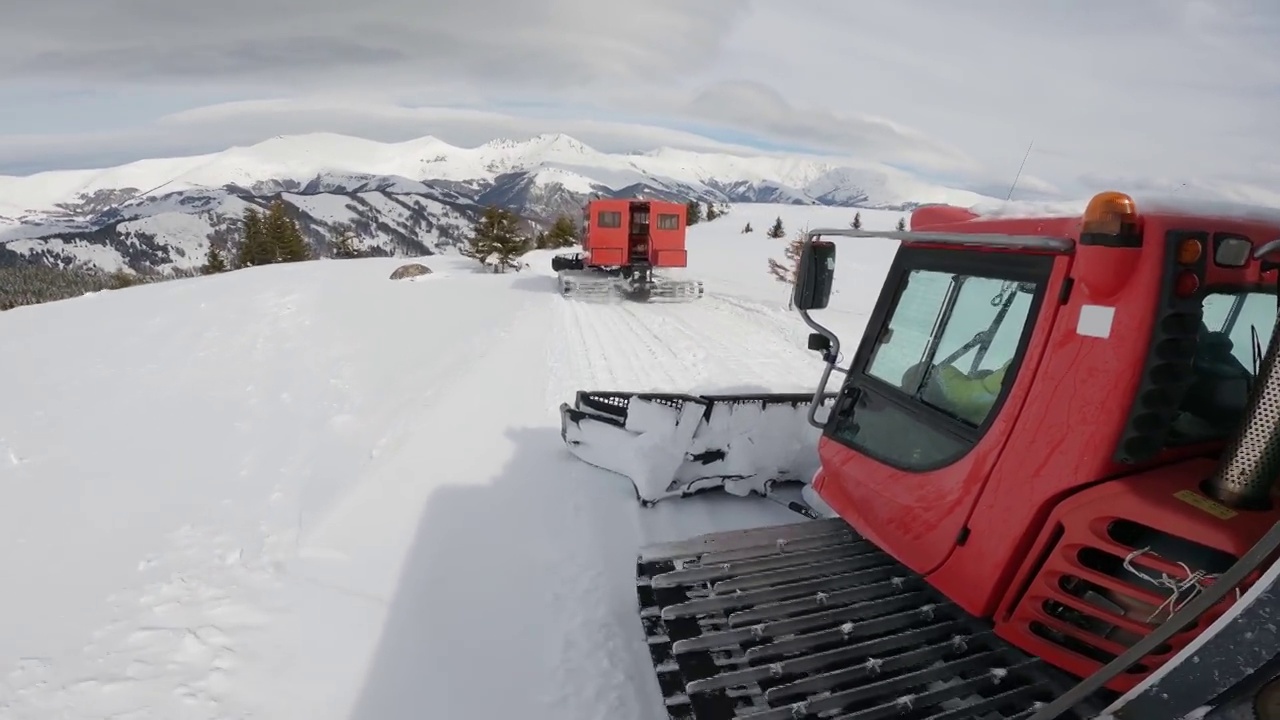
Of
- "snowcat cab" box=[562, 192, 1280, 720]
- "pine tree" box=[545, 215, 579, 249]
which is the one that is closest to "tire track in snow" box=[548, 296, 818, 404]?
"snowcat cab" box=[562, 192, 1280, 720]

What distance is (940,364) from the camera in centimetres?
326

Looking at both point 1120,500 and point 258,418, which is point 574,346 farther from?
point 1120,500

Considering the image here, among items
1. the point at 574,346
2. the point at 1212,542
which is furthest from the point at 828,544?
the point at 574,346

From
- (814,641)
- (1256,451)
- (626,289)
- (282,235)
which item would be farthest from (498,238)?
(1256,451)

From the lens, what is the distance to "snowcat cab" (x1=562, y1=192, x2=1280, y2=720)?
207 centimetres

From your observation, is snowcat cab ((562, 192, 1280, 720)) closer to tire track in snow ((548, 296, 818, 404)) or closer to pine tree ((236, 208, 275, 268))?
tire track in snow ((548, 296, 818, 404))

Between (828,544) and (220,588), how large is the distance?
11.5 ft

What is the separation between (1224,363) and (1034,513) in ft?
3.49

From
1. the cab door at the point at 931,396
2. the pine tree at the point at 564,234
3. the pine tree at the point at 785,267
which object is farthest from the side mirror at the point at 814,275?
the pine tree at the point at 564,234

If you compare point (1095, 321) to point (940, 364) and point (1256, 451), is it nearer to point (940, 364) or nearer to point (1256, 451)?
point (1256, 451)

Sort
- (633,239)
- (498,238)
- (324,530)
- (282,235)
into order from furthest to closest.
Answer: (282,235), (498,238), (633,239), (324,530)

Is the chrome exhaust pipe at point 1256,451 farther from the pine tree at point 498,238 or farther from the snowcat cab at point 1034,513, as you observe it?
the pine tree at point 498,238

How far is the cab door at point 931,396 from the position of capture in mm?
2748

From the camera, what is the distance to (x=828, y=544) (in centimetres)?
→ 358
